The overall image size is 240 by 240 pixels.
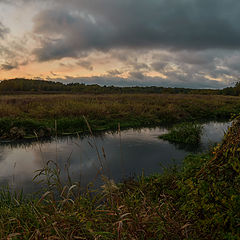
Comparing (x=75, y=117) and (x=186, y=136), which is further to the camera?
(x=75, y=117)

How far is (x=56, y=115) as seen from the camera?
1462 cm

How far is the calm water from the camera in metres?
6.59

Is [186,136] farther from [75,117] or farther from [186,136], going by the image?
[75,117]

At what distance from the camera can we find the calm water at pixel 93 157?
21.6 ft

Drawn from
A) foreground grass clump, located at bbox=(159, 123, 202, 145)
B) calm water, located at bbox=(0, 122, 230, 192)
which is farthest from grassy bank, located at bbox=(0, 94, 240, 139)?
foreground grass clump, located at bbox=(159, 123, 202, 145)

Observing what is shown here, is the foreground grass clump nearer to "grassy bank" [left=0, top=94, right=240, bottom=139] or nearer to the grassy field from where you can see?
the grassy field

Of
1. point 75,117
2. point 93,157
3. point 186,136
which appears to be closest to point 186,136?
point 186,136

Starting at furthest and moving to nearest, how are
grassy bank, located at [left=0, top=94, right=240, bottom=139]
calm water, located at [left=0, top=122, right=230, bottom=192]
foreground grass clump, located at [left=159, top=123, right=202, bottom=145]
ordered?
grassy bank, located at [left=0, top=94, right=240, bottom=139]
foreground grass clump, located at [left=159, top=123, right=202, bottom=145]
calm water, located at [left=0, top=122, right=230, bottom=192]

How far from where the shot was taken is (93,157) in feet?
28.2

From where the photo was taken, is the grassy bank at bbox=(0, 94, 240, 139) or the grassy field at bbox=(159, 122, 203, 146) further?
the grassy bank at bbox=(0, 94, 240, 139)

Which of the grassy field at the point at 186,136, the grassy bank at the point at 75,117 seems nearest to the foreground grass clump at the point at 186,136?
the grassy field at the point at 186,136

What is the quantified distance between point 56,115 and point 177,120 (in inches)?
363

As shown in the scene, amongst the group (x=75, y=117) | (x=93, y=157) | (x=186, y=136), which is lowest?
(x=93, y=157)

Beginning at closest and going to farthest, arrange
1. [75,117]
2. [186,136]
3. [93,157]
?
[93,157], [186,136], [75,117]
